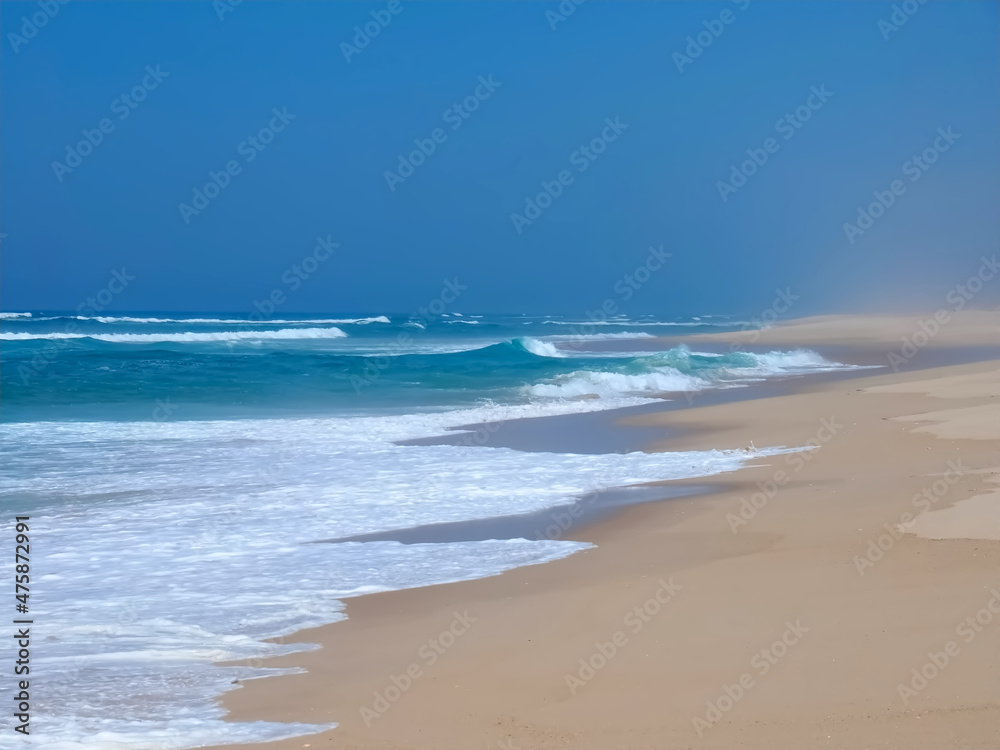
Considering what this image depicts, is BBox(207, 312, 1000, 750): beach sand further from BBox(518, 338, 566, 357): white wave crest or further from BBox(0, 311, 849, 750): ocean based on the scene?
BBox(518, 338, 566, 357): white wave crest

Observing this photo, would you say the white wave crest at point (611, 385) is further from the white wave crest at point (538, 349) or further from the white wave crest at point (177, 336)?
the white wave crest at point (177, 336)

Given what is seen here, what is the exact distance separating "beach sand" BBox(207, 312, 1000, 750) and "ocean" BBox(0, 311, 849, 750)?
447 mm

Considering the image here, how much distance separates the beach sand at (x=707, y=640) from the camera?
4156mm

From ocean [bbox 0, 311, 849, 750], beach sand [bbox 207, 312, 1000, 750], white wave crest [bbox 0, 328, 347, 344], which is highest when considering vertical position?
beach sand [bbox 207, 312, 1000, 750]

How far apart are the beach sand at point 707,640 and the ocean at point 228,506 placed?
1.47 ft

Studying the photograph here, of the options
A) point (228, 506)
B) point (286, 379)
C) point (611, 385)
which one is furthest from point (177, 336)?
point (228, 506)

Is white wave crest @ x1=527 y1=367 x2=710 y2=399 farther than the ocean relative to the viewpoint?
Yes

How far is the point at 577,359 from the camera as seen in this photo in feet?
119

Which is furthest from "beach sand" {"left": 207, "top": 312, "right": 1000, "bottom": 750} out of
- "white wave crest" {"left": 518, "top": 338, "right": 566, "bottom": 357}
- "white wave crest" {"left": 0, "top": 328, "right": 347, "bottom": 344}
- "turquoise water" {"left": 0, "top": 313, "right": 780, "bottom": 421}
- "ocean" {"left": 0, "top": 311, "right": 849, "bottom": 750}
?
"white wave crest" {"left": 0, "top": 328, "right": 347, "bottom": 344}

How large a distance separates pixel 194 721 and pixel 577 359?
32297mm

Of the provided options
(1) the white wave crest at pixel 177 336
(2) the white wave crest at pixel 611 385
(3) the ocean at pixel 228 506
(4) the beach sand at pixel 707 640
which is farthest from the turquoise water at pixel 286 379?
(4) the beach sand at pixel 707 640

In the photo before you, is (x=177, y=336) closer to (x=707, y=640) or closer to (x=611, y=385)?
(x=611, y=385)

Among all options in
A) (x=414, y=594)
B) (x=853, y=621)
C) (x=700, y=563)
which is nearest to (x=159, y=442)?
(x=414, y=594)

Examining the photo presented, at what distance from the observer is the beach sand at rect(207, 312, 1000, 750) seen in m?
4.16
